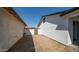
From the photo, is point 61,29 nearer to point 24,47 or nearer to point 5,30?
point 24,47

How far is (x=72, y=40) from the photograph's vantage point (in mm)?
11305

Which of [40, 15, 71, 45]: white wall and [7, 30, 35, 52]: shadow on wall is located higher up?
[40, 15, 71, 45]: white wall

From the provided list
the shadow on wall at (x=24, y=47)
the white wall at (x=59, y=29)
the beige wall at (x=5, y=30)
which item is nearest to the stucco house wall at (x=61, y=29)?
the white wall at (x=59, y=29)

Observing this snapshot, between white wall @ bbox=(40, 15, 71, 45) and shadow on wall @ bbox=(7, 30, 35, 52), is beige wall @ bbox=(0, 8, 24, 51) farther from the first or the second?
white wall @ bbox=(40, 15, 71, 45)

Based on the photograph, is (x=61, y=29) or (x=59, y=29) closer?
(x=61, y=29)

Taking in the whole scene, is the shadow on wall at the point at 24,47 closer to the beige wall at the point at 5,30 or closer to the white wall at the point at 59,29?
the beige wall at the point at 5,30

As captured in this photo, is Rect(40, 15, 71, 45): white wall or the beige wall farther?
Rect(40, 15, 71, 45): white wall

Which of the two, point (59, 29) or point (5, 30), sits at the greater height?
point (5, 30)

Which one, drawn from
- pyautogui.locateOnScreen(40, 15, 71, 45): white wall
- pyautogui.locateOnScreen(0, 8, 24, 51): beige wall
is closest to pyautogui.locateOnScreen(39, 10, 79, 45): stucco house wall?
pyautogui.locateOnScreen(40, 15, 71, 45): white wall

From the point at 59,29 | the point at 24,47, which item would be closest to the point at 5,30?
the point at 24,47

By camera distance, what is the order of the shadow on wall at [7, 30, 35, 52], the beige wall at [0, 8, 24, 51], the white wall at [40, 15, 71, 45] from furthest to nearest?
the white wall at [40, 15, 71, 45] → the shadow on wall at [7, 30, 35, 52] → the beige wall at [0, 8, 24, 51]
